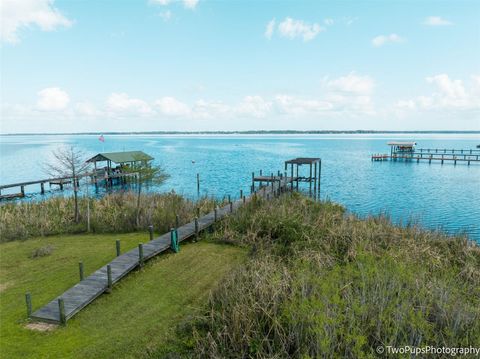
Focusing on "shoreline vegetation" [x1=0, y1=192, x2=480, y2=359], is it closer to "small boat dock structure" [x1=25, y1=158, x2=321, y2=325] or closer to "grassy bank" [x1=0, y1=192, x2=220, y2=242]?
"grassy bank" [x1=0, y1=192, x2=220, y2=242]

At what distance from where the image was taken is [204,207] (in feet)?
82.3

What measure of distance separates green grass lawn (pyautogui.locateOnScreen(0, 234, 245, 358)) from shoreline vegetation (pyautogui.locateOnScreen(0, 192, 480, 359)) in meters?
0.05

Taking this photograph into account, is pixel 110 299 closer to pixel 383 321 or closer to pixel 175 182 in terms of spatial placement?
pixel 383 321

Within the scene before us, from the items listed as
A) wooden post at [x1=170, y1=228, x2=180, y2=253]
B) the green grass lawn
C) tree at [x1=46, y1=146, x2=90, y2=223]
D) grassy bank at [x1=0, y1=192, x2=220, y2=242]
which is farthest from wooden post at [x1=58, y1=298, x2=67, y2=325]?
tree at [x1=46, y1=146, x2=90, y2=223]

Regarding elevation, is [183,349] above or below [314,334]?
below

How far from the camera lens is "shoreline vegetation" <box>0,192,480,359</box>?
7.95 m

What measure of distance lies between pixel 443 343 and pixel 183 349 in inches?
274

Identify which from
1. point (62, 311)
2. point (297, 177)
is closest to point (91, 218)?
point (62, 311)

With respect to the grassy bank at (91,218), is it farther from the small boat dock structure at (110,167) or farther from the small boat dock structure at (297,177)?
the small boat dock structure at (110,167)

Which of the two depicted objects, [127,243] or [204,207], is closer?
[127,243]

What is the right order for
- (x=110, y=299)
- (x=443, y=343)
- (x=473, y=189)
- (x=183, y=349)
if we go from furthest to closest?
(x=473, y=189)
(x=110, y=299)
(x=183, y=349)
(x=443, y=343)

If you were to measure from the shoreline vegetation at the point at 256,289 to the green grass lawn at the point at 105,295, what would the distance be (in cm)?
5

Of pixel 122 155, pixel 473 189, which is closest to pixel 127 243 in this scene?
pixel 122 155

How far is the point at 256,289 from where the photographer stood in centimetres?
1020
